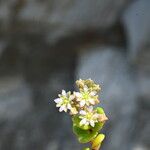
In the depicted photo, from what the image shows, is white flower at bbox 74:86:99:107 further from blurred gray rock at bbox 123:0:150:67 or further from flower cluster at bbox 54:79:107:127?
blurred gray rock at bbox 123:0:150:67

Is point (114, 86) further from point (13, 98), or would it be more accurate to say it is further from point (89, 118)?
point (89, 118)

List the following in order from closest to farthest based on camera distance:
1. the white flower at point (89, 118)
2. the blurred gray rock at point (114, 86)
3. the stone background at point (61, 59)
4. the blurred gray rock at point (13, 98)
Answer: the white flower at point (89, 118) → the blurred gray rock at point (114, 86) → the stone background at point (61, 59) → the blurred gray rock at point (13, 98)

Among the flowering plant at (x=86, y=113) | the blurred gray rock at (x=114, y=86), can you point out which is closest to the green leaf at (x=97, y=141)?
the flowering plant at (x=86, y=113)

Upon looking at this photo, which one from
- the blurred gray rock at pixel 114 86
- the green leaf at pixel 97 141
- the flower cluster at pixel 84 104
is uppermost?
the blurred gray rock at pixel 114 86

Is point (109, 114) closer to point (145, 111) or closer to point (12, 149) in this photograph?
point (145, 111)

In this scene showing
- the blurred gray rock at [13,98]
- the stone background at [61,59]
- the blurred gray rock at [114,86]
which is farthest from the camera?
the blurred gray rock at [13,98]

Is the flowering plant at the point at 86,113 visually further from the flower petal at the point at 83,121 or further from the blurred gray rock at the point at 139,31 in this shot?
the blurred gray rock at the point at 139,31

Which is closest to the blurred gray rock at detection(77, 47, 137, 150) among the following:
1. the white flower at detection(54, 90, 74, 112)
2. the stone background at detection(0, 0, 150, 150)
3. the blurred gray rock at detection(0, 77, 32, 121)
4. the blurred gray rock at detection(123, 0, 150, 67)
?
the stone background at detection(0, 0, 150, 150)

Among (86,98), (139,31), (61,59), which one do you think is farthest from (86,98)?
(61,59)
